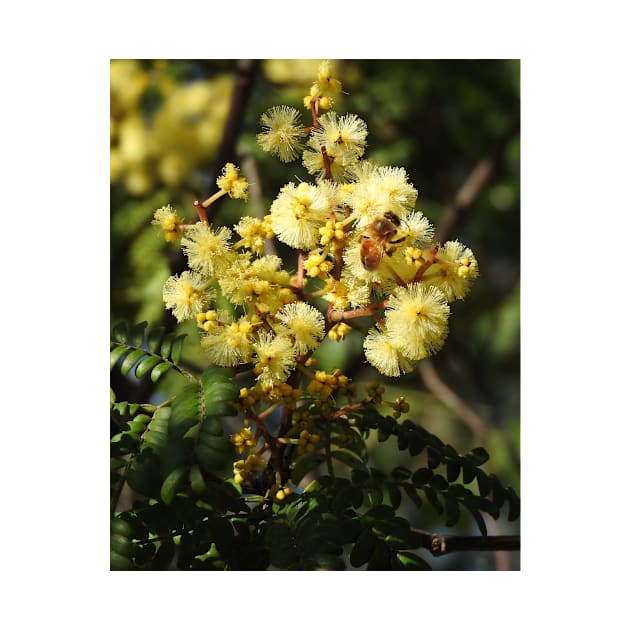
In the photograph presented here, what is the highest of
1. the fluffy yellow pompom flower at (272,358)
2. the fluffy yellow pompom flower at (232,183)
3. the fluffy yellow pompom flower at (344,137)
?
the fluffy yellow pompom flower at (344,137)

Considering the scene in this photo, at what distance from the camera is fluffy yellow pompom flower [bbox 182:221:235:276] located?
44.5 inches

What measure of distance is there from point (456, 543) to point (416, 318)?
0.43 metres

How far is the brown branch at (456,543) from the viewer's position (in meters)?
1.28

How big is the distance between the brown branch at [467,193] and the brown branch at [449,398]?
32 centimetres

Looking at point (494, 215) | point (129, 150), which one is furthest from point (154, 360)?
point (494, 215)

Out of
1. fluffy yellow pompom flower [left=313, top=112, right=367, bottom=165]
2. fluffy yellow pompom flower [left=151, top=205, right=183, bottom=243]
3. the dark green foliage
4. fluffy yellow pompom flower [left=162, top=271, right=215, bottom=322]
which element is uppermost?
fluffy yellow pompom flower [left=313, top=112, right=367, bottom=165]

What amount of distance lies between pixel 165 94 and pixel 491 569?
1.10 m

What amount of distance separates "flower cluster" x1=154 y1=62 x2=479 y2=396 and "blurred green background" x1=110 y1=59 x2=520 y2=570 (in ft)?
0.89

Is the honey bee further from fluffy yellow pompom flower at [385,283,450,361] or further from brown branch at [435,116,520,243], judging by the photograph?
brown branch at [435,116,520,243]

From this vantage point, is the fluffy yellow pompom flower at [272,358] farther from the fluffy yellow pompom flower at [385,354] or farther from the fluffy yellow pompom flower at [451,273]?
the fluffy yellow pompom flower at [451,273]

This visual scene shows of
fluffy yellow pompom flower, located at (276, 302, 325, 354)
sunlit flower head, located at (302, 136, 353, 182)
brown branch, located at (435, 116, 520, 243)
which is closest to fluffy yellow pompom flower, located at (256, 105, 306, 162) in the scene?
sunlit flower head, located at (302, 136, 353, 182)

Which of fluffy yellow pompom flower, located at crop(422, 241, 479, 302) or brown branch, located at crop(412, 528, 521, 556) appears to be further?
brown branch, located at crop(412, 528, 521, 556)

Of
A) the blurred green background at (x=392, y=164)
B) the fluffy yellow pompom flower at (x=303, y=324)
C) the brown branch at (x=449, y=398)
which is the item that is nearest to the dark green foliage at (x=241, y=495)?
the fluffy yellow pompom flower at (x=303, y=324)

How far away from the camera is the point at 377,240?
107 cm
